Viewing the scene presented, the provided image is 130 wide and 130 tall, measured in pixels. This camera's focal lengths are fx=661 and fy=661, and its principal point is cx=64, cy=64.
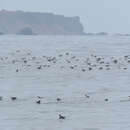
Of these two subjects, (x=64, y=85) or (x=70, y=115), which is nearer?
(x=70, y=115)

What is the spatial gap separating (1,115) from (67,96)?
210 inches

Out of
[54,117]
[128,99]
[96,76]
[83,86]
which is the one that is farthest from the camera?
[96,76]

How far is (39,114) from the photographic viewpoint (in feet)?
76.3

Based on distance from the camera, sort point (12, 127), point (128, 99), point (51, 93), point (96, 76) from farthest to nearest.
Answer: point (96, 76) → point (51, 93) → point (128, 99) → point (12, 127)

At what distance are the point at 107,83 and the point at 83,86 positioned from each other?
220 cm

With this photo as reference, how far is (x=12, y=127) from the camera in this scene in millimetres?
20969

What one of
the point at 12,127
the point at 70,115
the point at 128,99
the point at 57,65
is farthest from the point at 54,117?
the point at 57,65

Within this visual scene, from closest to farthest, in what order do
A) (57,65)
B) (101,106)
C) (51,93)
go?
1. (101,106)
2. (51,93)
3. (57,65)

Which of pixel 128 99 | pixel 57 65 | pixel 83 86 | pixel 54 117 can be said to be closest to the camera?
pixel 54 117

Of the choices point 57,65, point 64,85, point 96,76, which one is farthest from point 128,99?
point 57,65

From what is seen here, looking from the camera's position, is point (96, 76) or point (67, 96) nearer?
point (67, 96)

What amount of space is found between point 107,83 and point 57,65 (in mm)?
13277

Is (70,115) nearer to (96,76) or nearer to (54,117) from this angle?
(54,117)

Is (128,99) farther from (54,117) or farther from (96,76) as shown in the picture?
(96,76)
